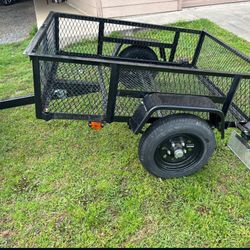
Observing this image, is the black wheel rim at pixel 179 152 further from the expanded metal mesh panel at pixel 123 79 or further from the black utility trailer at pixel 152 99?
the expanded metal mesh panel at pixel 123 79

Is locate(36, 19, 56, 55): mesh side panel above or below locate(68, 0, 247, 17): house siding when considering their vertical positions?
above

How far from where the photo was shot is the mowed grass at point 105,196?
6.86 ft

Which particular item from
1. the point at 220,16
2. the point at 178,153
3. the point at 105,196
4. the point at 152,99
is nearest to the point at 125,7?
the point at 220,16

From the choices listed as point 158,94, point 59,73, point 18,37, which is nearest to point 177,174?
point 158,94

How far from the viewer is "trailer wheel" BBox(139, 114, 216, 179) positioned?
212cm

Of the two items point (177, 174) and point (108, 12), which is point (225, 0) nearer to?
point (108, 12)

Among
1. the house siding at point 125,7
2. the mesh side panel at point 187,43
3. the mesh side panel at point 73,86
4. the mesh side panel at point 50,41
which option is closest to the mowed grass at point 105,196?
the mesh side panel at point 73,86

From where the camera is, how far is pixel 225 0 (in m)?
8.09

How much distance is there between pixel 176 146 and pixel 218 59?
59.0 inches

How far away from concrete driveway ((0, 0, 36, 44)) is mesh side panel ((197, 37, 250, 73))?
15.1 feet

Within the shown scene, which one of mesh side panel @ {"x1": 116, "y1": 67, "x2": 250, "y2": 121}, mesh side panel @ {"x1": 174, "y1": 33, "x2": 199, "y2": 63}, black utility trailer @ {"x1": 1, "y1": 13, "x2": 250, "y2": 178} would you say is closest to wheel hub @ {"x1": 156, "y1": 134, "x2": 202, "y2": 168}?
black utility trailer @ {"x1": 1, "y1": 13, "x2": 250, "y2": 178}

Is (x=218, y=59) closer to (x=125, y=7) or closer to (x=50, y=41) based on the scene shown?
(x=50, y=41)

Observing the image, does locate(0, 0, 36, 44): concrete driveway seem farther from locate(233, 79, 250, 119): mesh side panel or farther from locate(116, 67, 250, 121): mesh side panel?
locate(233, 79, 250, 119): mesh side panel

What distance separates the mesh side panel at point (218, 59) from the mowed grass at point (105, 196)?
2.92 ft
